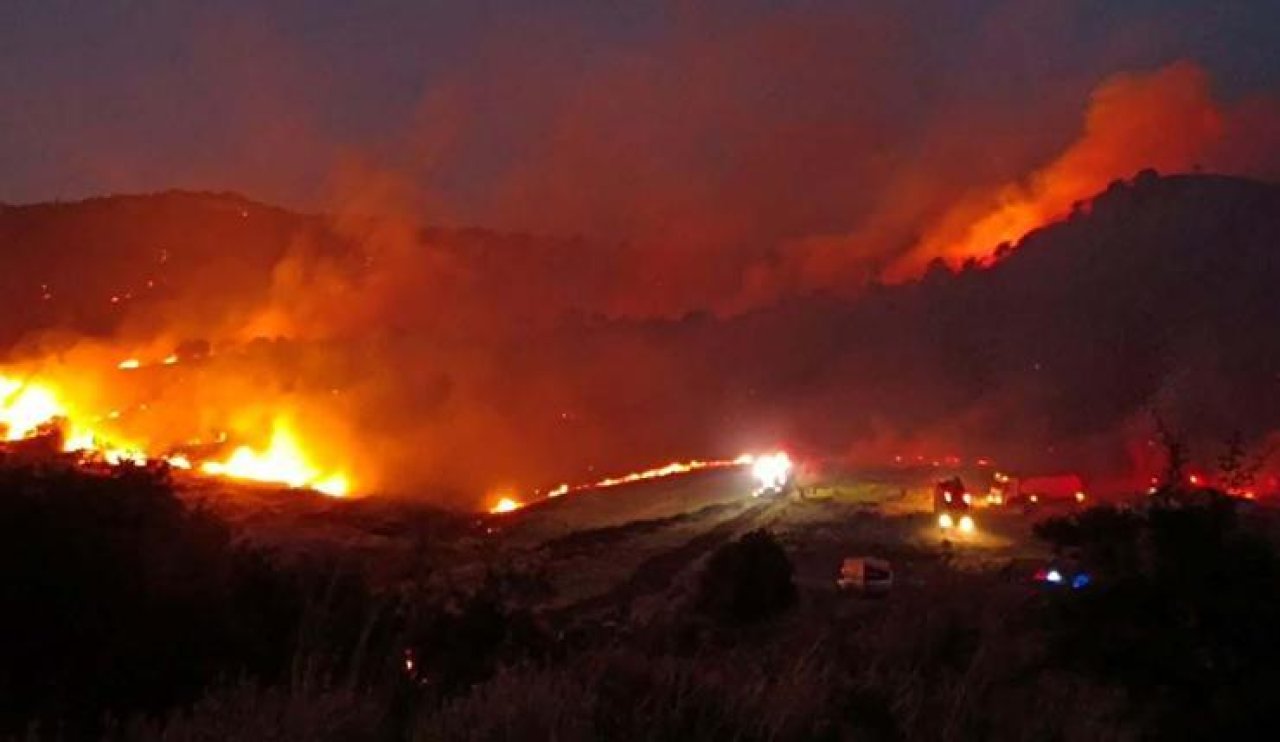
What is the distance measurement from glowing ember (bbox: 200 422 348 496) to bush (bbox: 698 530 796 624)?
1334 inches

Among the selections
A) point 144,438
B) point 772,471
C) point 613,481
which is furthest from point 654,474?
point 144,438

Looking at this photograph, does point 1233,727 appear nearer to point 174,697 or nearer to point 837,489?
point 174,697

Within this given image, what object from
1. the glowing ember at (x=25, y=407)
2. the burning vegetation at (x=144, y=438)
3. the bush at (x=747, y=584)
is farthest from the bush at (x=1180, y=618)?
the glowing ember at (x=25, y=407)

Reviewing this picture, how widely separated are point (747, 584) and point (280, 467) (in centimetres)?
4394

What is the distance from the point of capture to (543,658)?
12469 mm

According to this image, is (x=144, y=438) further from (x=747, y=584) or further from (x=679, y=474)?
(x=747, y=584)

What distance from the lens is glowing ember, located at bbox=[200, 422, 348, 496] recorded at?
7056 cm

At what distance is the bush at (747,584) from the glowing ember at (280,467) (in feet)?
111

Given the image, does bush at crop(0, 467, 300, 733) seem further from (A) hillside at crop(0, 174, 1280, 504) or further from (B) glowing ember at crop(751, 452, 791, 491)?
(A) hillside at crop(0, 174, 1280, 504)

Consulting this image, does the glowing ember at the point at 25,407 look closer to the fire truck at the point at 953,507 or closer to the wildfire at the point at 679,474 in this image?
the wildfire at the point at 679,474

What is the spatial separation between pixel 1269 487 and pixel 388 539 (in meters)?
47.2

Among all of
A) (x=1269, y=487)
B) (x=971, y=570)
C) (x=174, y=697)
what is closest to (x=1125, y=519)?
(x=174, y=697)

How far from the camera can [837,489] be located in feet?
218

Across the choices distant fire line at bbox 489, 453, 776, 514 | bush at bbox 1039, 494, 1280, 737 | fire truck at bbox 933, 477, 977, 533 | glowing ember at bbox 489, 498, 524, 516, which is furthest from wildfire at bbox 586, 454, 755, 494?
bush at bbox 1039, 494, 1280, 737
